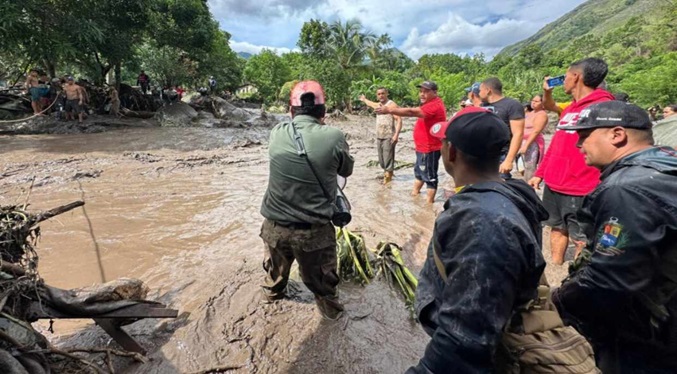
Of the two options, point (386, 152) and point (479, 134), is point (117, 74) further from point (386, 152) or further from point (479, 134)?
point (479, 134)

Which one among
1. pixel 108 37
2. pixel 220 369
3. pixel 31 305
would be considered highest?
pixel 108 37

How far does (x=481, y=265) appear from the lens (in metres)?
1.10

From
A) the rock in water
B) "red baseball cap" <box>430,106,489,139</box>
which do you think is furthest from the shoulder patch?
the rock in water

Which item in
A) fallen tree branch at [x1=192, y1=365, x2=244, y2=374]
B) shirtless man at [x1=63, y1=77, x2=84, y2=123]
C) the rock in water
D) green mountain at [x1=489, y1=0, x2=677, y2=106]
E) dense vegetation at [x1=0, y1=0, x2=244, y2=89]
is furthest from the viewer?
green mountain at [x1=489, y1=0, x2=677, y2=106]

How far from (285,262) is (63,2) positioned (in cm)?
1544

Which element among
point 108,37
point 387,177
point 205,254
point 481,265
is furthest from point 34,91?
point 481,265

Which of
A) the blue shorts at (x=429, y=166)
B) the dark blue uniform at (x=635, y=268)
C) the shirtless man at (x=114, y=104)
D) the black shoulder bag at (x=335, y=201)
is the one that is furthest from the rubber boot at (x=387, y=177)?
the shirtless man at (x=114, y=104)

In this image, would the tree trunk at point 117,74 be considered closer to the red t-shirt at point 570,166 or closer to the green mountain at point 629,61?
the red t-shirt at point 570,166

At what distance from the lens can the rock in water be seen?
1639 centimetres

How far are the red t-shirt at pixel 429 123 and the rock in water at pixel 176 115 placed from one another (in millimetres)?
13791

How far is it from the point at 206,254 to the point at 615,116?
4082 mm

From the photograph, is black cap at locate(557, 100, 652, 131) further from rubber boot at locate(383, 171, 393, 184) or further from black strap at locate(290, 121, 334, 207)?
rubber boot at locate(383, 171, 393, 184)

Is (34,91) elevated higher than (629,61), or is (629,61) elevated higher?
(629,61)

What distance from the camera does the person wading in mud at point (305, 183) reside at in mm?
2633
